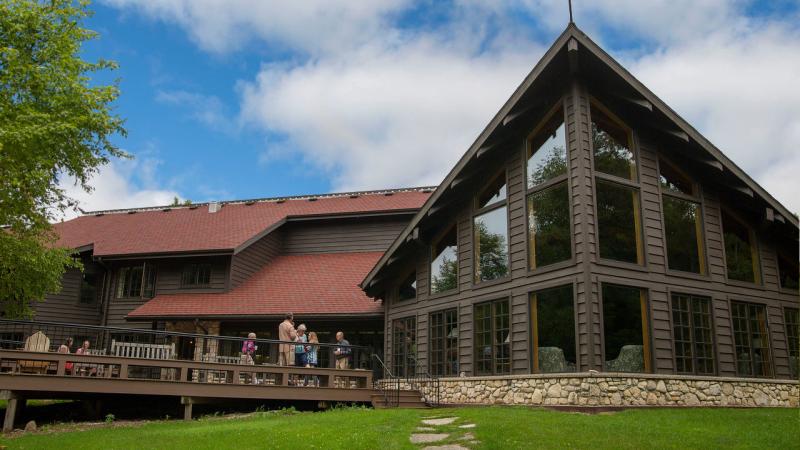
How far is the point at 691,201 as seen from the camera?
15711 mm

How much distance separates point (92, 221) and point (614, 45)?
25.0 meters

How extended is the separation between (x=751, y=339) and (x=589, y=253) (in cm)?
517

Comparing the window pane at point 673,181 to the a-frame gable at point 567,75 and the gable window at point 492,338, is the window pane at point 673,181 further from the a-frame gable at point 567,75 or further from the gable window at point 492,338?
the gable window at point 492,338

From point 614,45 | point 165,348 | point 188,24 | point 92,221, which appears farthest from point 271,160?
point 614,45

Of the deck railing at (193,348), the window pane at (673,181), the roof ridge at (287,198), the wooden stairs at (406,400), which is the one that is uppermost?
the roof ridge at (287,198)

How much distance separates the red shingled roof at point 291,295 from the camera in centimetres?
2225

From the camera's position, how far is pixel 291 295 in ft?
76.8

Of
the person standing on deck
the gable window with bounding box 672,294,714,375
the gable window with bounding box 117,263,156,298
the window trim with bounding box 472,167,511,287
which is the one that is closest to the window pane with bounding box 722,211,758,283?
the gable window with bounding box 672,294,714,375

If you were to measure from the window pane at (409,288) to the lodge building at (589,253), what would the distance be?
0.11m

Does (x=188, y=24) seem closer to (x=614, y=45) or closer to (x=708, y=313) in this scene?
(x=614, y=45)

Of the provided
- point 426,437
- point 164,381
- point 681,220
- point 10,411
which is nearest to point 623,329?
point 681,220

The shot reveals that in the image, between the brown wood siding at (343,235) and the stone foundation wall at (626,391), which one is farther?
the brown wood siding at (343,235)

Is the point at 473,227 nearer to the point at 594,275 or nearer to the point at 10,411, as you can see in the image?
the point at 594,275

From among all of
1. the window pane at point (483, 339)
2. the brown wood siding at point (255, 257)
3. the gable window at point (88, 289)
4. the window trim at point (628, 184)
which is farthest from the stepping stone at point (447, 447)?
the gable window at point (88, 289)
